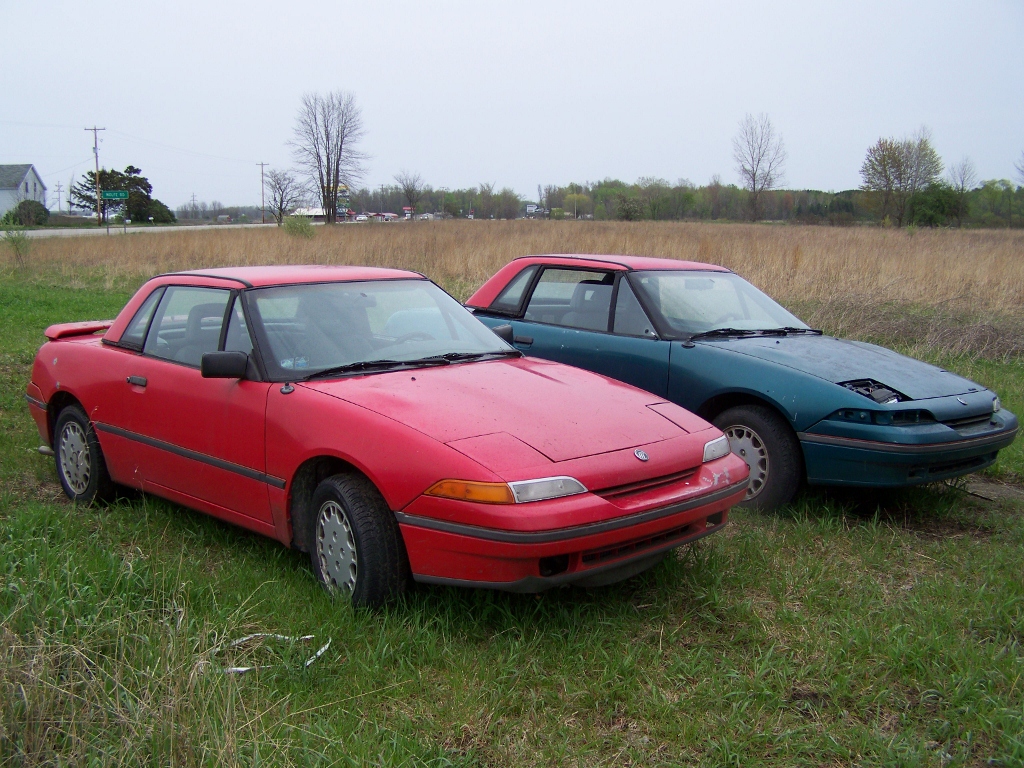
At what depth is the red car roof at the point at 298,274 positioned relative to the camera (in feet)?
14.5

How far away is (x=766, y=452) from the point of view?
491cm

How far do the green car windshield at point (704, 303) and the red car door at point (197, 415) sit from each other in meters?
2.83

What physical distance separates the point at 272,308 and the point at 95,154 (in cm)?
7796

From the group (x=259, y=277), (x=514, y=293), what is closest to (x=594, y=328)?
(x=514, y=293)

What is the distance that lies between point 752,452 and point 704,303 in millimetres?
1358

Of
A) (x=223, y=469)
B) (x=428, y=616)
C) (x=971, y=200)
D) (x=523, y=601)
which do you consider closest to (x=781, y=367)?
(x=523, y=601)

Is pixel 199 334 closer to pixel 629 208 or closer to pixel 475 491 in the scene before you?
pixel 475 491

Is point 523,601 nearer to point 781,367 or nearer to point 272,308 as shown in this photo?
point 272,308

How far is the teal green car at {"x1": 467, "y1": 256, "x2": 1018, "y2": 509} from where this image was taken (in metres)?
4.62

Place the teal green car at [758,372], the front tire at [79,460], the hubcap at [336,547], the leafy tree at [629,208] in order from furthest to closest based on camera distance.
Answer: the leafy tree at [629,208]
the front tire at [79,460]
the teal green car at [758,372]
the hubcap at [336,547]

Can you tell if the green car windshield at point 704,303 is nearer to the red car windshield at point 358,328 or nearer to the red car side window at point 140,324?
the red car windshield at point 358,328

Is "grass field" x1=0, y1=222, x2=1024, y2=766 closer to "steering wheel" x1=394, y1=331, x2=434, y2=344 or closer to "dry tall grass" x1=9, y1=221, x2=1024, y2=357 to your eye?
"steering wheel" x1=394, y1=331, x2=434, y2=344

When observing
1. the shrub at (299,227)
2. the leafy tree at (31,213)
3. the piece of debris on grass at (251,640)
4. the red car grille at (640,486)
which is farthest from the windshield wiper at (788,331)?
the leafy tree at (31,213)

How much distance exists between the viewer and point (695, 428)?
3.87m
